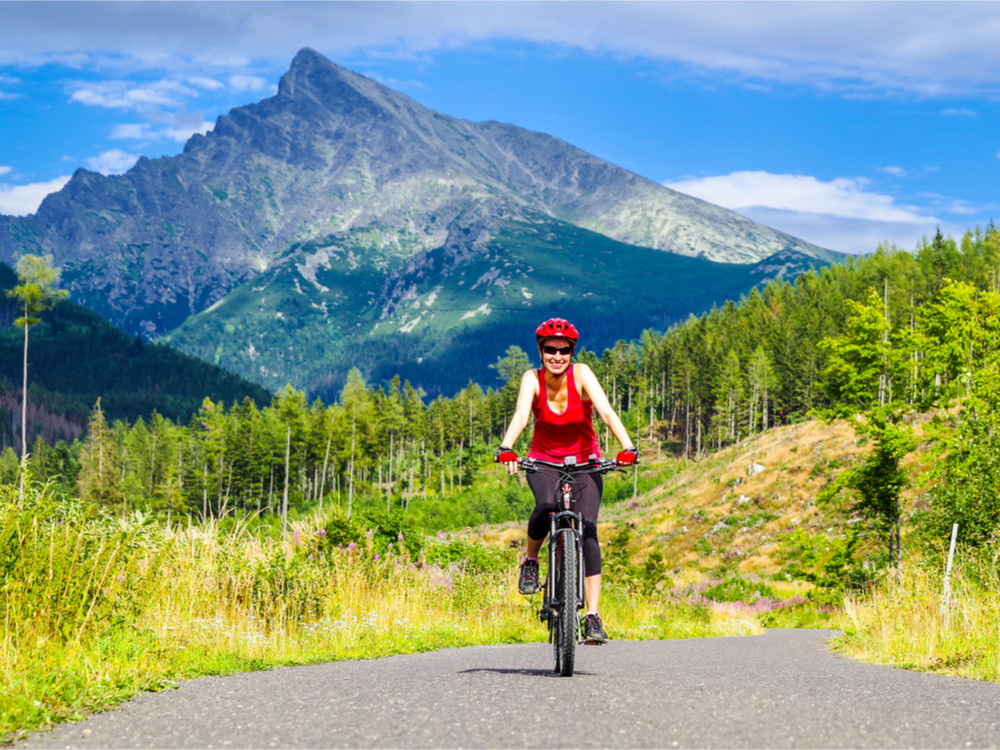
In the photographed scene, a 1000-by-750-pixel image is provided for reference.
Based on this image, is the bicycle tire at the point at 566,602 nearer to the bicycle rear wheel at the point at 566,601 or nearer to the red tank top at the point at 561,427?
the bicycle rear wheel at the point at 566,601

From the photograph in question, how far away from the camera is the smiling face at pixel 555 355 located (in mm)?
7984

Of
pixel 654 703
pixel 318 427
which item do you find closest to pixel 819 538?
pixel 654 703

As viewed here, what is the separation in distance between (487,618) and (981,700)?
28.8 feet

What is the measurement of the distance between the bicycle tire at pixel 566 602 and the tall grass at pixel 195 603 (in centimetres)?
A: 288

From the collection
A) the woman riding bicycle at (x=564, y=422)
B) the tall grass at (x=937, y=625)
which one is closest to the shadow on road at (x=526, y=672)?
the woman riding bicycle at (x=564, y=422)

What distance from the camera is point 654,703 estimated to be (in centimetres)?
609

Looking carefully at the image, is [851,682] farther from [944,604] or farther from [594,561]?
[944,604]

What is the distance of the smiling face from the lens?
7.98 metres

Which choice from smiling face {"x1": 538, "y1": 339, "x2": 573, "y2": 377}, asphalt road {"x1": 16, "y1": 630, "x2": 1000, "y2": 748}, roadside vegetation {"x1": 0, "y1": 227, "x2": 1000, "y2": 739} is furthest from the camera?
smiling face {"x1": 538, "y1": 339, "x2": 573, "y2": 377}

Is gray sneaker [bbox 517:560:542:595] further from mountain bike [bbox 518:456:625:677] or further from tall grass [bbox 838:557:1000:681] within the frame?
tall grass [bbox 838:557:1000:681]

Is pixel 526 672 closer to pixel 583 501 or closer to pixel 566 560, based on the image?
pixel 566 560

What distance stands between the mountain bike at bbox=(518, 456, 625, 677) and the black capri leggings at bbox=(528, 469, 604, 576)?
0.15ft

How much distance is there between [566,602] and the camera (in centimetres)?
768

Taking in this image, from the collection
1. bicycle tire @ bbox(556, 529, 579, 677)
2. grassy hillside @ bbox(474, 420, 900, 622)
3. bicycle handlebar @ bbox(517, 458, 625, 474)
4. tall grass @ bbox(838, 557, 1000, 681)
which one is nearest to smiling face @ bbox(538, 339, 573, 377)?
bicycle handlebar @ bbox(517, 458, 625, 474)
